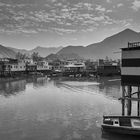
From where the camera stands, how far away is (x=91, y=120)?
24859 mm

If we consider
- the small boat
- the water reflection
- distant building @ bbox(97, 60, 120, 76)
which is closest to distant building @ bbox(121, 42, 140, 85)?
the small boat

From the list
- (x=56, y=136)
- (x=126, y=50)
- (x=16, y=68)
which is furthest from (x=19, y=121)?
(x=16, y=68)

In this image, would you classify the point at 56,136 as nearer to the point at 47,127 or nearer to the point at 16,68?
the point at 47,127

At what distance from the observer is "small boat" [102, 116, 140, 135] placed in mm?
18109

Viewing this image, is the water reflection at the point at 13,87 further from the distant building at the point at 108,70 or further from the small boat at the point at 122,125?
the distant building at the point at 108,70

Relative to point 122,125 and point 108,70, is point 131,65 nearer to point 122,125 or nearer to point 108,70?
point 122,125

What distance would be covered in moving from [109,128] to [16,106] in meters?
21.3

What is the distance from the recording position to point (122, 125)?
19.1 meters

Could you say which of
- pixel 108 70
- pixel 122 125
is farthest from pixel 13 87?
pixel 108 70

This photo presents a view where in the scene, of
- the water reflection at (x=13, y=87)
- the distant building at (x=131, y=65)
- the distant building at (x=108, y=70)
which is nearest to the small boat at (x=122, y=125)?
the distant building at (x=131, y=65)

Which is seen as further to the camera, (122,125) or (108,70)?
(108,70)

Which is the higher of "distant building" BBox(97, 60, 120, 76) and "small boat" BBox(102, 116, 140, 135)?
"distant building" BBox(97, 60, 120, 76)

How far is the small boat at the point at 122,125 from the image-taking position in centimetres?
1811

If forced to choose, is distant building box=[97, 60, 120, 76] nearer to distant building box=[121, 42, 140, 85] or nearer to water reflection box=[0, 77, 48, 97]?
water reflection box=[0, 77, 48, 97]
